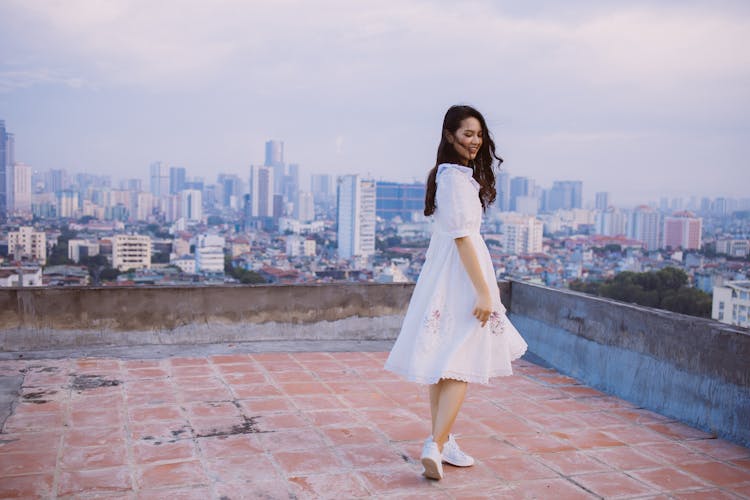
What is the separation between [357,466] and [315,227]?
178 ft

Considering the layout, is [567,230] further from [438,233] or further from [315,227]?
[438,233]

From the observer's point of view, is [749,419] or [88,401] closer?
[749,419]

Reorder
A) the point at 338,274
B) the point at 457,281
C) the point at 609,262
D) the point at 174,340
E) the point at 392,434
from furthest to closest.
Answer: the point at 609,262, the point at 338,274, the point at 174,340, the point at 392,434, the point at 457,281

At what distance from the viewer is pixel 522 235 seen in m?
40.9

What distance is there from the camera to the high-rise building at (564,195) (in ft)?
240

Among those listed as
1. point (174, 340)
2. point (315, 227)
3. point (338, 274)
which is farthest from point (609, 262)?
point (174, 340)

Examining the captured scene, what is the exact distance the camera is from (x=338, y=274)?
3297cm

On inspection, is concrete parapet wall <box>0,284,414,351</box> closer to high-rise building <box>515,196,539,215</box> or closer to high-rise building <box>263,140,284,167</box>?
high-rise building <box>515,196,539,215</box>

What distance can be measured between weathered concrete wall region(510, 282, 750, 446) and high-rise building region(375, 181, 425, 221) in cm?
4936

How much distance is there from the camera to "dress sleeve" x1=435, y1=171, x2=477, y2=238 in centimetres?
265

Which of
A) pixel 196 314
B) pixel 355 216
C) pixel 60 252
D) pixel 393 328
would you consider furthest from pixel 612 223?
pixel 196 314

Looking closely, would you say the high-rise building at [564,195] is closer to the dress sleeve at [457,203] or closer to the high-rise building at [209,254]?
the high-rise building at [209,254]

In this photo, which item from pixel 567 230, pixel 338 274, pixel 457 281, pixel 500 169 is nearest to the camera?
pixel 457 281

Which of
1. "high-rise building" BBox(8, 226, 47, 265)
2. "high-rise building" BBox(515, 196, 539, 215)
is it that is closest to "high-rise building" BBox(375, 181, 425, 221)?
"high-rise building" BBox(515, 196, 539, 215)
